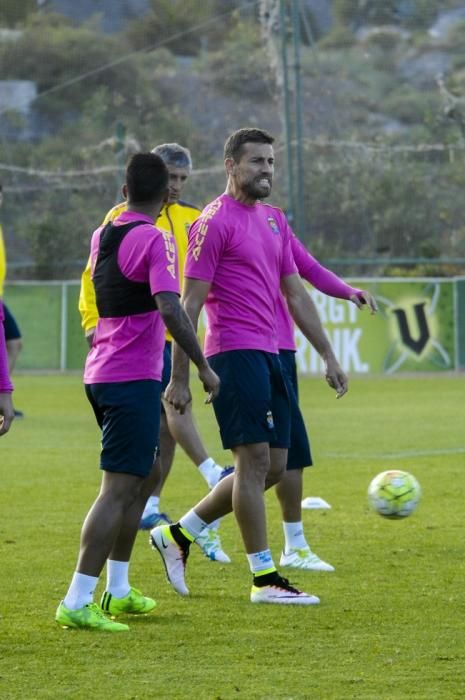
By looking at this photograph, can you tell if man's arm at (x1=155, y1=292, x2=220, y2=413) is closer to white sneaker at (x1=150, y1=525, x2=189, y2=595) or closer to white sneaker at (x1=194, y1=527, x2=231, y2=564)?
white sneaker at (x1=150, y1=525, x2=189, y2=595)

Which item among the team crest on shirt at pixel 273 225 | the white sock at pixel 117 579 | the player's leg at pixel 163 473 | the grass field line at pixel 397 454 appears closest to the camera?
the white sock at pixel 117 579

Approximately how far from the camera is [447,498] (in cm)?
1062

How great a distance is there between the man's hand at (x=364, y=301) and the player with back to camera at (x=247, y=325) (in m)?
0.48

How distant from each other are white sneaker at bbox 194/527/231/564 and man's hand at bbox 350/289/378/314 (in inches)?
65.8

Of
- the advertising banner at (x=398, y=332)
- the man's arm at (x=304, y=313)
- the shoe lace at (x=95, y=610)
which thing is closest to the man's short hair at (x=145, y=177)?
the man's arm at (x=304, y=313)

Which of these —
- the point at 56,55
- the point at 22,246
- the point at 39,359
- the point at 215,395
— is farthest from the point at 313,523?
the point at 56,55

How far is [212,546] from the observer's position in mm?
8047

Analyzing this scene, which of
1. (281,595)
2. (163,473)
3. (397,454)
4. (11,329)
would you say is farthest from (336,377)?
(11,329)

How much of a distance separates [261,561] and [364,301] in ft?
4.66

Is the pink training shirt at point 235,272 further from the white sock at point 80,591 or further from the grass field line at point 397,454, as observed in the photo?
the grass field line at point 397,454

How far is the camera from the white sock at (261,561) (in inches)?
268

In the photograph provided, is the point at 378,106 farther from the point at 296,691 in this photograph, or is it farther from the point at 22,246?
the point at 296,691

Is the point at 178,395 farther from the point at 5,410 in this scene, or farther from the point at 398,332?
the point at 398,332

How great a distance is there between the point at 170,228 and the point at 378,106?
4433cm
